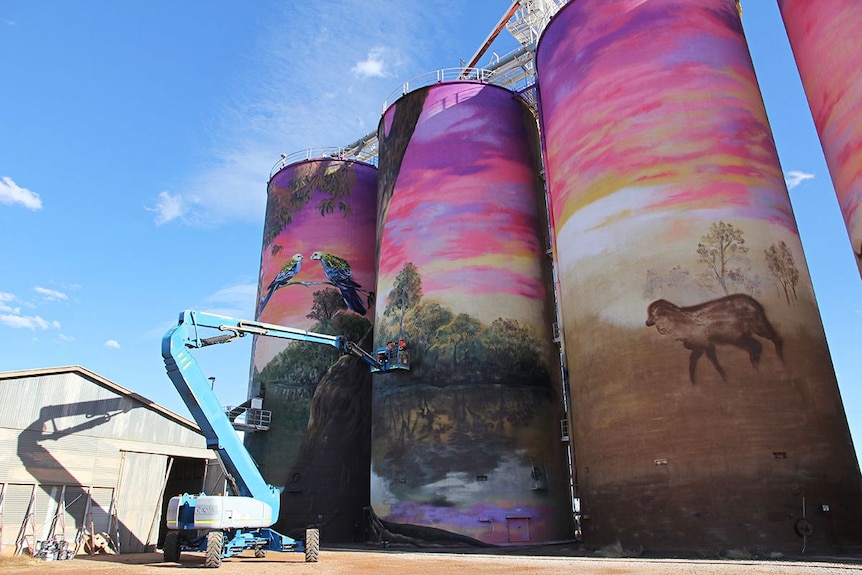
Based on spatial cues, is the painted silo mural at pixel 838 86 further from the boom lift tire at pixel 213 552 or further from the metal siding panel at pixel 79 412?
the metal siding panel at pixel 79 412

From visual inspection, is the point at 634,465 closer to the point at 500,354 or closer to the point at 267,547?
the point at 500,354

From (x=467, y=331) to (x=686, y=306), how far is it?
478 inches

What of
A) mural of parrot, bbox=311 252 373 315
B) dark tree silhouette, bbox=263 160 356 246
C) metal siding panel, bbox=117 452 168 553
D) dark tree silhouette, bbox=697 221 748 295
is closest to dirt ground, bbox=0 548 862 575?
metal siding panel, bbox=117 452 168 553

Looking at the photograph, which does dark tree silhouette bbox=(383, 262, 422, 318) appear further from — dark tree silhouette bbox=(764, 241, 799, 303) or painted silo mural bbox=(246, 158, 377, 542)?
dark tree silhouette bbox=(764, 241, 799, 303)

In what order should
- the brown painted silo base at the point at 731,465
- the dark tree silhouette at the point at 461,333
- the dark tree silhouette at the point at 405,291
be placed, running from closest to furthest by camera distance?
the brown painted silo base at the point at 731,465
the dark tree silhouette at the point at 461,333
the dark tree silhouette at the point at 405,291

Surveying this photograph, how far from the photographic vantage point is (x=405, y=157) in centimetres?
3866

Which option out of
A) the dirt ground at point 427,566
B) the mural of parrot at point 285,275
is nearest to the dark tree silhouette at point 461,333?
the dirt ground at point 427,566

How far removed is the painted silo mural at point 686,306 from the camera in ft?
72.4

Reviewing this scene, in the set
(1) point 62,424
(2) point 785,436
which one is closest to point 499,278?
(2) point 785,436

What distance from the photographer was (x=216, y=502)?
842 inches

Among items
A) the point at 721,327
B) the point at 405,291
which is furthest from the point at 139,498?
the point at 721,327

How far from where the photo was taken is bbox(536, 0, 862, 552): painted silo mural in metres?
22.1

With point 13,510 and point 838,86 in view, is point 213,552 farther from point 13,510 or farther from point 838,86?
point 838,86

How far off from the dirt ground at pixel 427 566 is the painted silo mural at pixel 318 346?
598 inches
